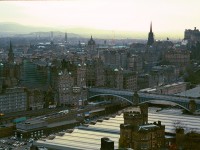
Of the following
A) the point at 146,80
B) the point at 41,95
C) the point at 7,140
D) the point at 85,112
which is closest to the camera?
the point at 7,140

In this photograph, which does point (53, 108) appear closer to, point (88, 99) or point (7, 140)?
point (88, 99)

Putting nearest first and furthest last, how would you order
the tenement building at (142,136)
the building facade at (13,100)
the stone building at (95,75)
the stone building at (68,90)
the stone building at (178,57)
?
the tenement building at (142,136) < the building facade at (13,100) < the stone building at (68,90) < the stone building at (95,75) < the stone building at (178,57)

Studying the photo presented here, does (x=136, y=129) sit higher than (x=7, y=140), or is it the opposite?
(x=136, y=129)

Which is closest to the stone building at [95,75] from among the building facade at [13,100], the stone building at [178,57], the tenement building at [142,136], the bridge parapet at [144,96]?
the bridge parapet at [144,96]

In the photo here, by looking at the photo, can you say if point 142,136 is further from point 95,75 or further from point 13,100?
point 95,75

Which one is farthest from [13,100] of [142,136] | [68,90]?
[142,136]

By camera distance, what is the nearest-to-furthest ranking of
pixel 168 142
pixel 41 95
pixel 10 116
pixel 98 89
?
pixel 168 142
pixel 10 116
pixel 41 95
pixel 98 89

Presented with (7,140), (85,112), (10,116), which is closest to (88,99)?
(85,112)

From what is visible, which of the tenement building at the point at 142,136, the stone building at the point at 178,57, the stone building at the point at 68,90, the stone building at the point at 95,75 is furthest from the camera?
the stone building at the point at 178,57

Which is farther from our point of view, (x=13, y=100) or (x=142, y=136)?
(x=13, y=100)

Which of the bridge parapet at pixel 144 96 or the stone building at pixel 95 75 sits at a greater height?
the stone building at pixel 95 75

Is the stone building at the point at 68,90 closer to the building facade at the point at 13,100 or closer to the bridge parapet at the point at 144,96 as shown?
the bridge parapet at the point at 144,96
